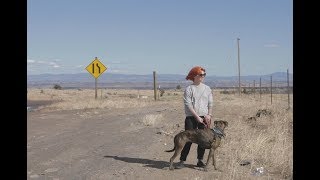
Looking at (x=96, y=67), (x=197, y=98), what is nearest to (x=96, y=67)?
(x=96, y=67)

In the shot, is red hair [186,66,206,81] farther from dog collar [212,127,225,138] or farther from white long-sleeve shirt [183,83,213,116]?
dog collar [212,127,225,138]

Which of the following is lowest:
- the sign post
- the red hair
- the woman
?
the woman

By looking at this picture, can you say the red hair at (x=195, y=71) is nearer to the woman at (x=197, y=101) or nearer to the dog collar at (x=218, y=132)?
the woman at (x=197, y=101)

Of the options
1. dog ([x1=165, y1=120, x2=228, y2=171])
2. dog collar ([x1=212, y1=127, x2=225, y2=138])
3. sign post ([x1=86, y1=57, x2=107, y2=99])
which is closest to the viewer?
dog ([x1=165, y1=120, x2=228, y2=171])

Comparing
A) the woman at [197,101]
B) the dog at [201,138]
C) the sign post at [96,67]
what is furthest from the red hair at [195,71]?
the sign post at [96,67]

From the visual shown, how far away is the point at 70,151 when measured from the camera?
→ 13.6 meters

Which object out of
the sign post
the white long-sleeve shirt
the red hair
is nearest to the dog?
the white long-sleeve shirt

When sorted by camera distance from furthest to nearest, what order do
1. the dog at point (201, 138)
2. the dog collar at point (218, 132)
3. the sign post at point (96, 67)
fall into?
1. the sign post at point (96, 67)
2. the dog collar at point (218, 132)
3. the dog at point (201, 138)

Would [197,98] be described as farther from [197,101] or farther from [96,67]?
[96,67]
